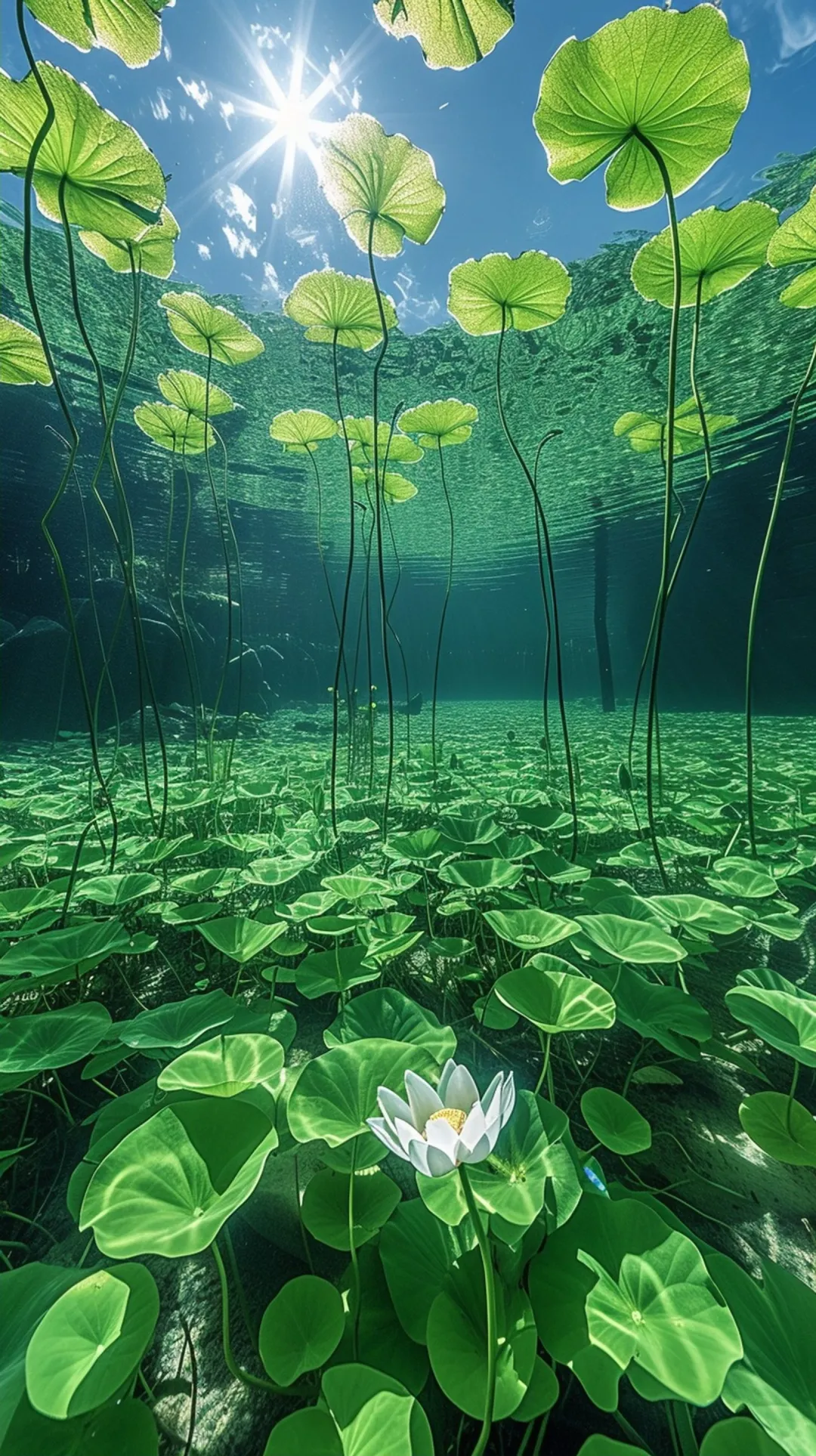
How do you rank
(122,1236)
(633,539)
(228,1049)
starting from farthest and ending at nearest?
1. (633,539)
2. (228,1049)
3. (122,1236)

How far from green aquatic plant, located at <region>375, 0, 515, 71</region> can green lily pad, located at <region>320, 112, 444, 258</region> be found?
0.90 ft

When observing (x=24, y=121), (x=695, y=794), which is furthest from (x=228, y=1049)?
(x=695, y=794)

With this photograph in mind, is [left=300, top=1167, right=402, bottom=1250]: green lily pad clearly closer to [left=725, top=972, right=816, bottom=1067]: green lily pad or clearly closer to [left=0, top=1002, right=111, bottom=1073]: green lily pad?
[left=0, top=1002, right=111, bottom=1073]: green lily pad

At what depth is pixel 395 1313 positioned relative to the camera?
2.15 feet

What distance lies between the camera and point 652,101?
1.28m

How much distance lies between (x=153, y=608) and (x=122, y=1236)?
520 inches

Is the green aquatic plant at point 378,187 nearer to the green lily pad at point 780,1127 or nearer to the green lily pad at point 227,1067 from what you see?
the green lily pad at point 227,1067

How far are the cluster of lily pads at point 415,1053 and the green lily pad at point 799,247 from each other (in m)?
0.01

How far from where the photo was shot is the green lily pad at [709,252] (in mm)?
1637

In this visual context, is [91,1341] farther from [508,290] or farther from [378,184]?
[508,290]

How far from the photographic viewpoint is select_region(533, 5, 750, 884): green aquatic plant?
115cm

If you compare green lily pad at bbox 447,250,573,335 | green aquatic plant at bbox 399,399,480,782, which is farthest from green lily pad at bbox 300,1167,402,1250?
green lily pad at bbox 447,250,573,335

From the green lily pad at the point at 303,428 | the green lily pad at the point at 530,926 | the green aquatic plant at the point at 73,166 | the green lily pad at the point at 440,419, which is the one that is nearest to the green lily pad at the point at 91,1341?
the green lily pad at the point at 530,926

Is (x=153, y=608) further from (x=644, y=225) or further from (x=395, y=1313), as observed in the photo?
(x=395, y=1313)
